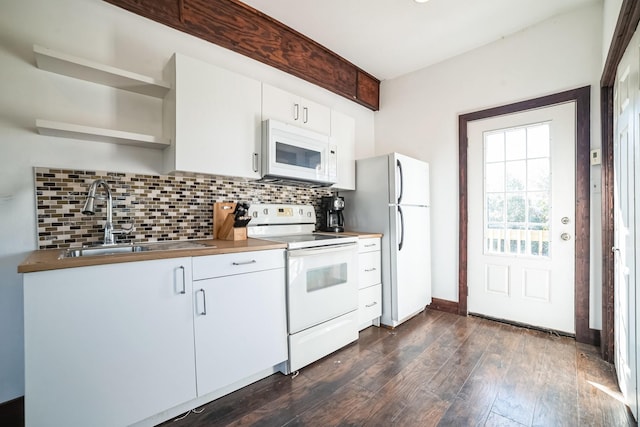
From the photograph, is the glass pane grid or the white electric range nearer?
the white electric range

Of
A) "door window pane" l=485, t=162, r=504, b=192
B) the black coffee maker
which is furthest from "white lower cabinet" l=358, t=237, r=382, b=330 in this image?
"door window pane" l=485, t=162, r=504, b=192

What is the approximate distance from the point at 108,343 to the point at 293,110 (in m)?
1.92

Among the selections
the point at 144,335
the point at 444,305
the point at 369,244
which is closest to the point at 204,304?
the point at 144,335

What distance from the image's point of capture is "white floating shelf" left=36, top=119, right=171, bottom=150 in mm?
1453

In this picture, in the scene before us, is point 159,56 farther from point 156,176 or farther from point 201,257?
point 201,257

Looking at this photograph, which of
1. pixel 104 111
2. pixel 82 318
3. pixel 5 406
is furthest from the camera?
pixel 104 111

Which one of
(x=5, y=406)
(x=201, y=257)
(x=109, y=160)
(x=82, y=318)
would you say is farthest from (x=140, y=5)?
(x=5, y=406)

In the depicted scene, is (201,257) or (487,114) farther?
(487,114)

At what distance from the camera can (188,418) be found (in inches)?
59.4

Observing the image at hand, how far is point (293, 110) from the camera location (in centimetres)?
235

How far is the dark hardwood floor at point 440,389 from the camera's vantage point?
1488 mm

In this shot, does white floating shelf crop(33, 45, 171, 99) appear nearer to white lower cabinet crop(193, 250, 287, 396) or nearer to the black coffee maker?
white lower cabinet crop(193, 250, 287, 396)

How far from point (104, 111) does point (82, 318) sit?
1.23m

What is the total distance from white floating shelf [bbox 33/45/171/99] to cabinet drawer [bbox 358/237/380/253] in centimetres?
183
